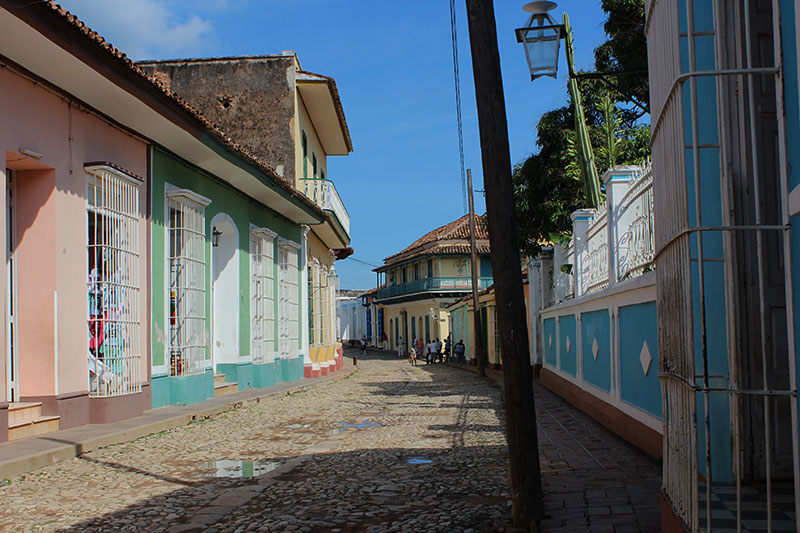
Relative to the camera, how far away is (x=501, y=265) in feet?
16.0

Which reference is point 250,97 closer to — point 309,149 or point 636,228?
point 309,149

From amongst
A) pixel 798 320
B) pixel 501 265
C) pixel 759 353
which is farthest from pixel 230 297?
pixel 798 320

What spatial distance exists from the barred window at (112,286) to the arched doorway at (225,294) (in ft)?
15.0

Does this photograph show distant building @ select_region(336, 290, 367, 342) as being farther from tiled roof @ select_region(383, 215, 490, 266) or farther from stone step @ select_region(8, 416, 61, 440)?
stone step @ select_region(8, 416, 61, 440)

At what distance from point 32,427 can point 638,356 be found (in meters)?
6.07

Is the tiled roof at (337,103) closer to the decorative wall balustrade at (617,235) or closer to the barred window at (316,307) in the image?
the barred window at (316,307)

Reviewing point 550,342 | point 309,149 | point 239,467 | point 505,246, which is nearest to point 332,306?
point 309,149

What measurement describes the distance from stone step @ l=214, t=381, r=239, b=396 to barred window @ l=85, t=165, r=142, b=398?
366 centimetres

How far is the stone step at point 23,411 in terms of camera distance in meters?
8.16

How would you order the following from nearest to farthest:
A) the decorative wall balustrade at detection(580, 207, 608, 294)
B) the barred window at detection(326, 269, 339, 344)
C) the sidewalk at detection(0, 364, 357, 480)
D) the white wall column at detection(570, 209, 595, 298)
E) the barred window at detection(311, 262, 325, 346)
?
the sidewalk at detection(0, 364, 357, 480) < the decorative wall balustrade at detection(580, 207, 608, 294) < the white wall column at detection(570, 209, 595, 298) < the barred window at detection(311, 262, 325, 346) < the barred window at detection(326, 269, 339, 344)

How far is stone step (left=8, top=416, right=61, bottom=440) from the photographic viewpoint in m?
7.96

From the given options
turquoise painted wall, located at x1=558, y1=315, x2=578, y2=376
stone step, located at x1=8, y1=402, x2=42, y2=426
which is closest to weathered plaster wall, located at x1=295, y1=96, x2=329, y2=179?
turquoise painted wall, located at x1=558, y1=315, x2=578, y2=376

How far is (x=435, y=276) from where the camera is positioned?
50.4 metres

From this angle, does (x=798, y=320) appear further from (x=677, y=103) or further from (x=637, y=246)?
(x=637, y=246)
